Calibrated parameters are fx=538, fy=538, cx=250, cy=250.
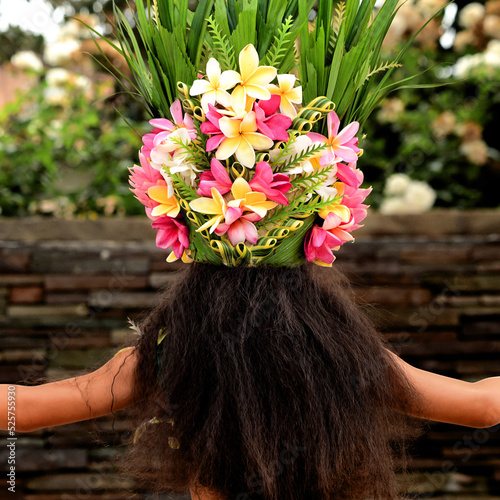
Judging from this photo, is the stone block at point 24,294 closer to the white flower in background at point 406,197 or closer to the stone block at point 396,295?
the stone block at point 396,295

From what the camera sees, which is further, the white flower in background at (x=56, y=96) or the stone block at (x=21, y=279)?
the white flower in background at (x=56, y=96)

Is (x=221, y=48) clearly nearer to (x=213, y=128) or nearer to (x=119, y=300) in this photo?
(x=213, y=128)

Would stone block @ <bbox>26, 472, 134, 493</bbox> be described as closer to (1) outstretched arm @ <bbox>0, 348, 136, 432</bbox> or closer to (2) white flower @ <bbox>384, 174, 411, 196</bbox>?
(1) outstretched arm @ <bbox>0, 348, 136, 432</bbox>

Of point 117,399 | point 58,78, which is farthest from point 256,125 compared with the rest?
point 58,78

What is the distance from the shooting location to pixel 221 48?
1.03 metres

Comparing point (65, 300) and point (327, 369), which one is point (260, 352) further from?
point (65, 300)

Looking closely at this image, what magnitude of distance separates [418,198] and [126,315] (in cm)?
141

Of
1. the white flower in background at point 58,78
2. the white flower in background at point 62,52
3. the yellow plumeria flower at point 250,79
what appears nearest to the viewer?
the yellow plumeria flower at point 250,79

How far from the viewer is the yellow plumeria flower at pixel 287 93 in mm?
1018

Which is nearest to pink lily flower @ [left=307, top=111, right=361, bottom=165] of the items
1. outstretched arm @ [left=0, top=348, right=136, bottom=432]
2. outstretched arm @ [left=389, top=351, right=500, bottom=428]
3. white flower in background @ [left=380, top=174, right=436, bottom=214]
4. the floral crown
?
the floral crown

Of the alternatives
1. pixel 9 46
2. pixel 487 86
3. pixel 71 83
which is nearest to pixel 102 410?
pixel 71 83

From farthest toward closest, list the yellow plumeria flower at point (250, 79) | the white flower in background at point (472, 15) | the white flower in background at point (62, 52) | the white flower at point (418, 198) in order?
the white flower in background at point (472, 15) → the white flower in background at point (62, 52) → the white flower at point (418, 198) → the yellow plumeria flower at point (250, 79)

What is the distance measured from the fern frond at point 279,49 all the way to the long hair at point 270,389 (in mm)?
409

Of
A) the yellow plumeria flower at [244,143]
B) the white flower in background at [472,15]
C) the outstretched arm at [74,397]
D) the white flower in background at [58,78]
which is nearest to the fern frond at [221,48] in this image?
the yellow plumeria flower at [244,143]
